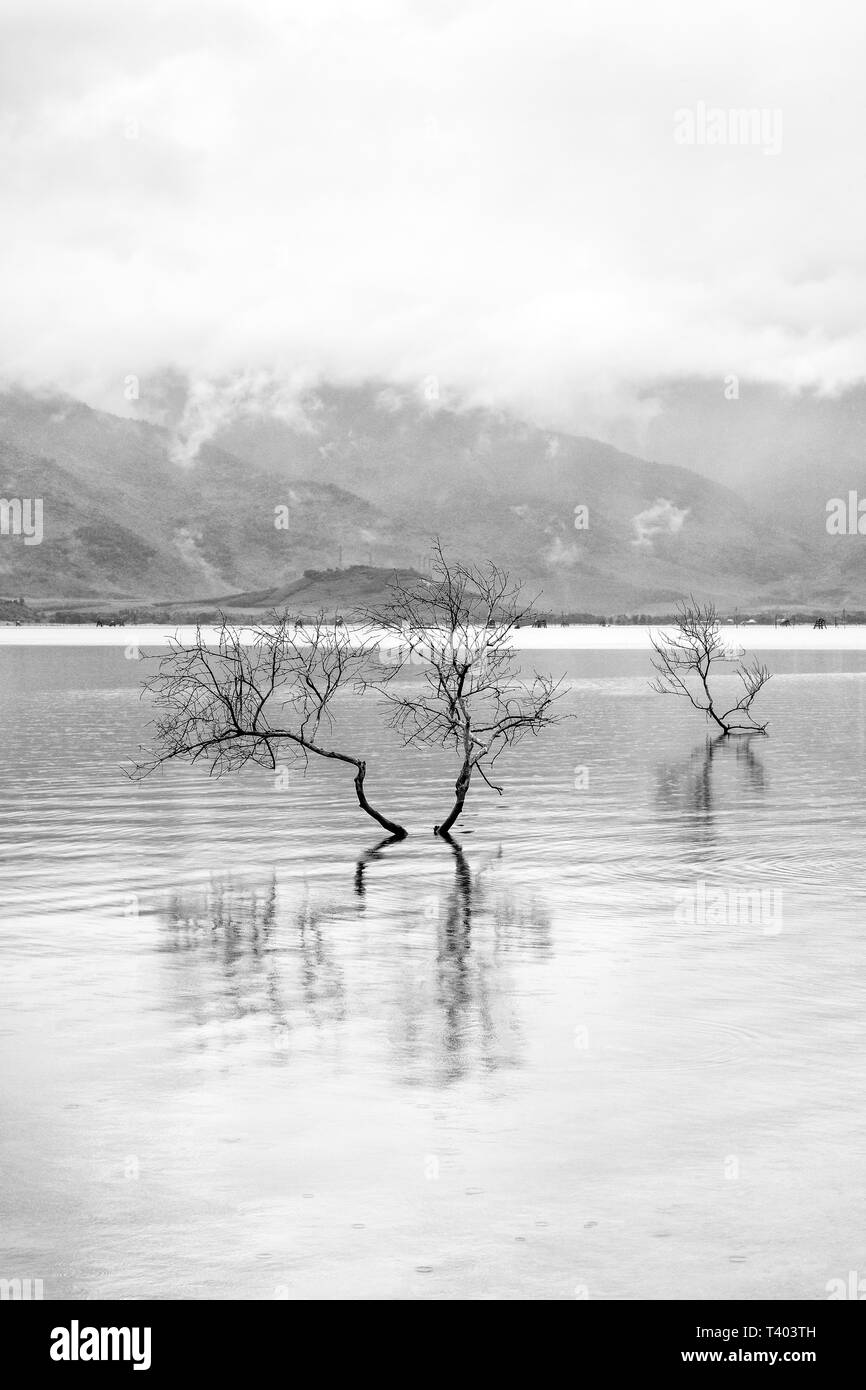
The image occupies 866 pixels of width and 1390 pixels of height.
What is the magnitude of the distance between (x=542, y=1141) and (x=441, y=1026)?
151 inches

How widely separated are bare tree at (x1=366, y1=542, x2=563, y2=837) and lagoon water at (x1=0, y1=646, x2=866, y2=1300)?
214cm

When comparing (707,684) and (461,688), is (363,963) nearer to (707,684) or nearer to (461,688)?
(461,688)

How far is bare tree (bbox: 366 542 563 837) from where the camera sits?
30.2 metres

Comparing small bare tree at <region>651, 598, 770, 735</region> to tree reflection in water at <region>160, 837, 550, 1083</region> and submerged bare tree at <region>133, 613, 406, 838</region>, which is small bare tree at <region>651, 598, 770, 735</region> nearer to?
submerged bare tree at <region>133, 613, 406, 838</region>

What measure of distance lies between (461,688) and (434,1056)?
16.0 metres

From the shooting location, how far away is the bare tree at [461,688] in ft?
98.9

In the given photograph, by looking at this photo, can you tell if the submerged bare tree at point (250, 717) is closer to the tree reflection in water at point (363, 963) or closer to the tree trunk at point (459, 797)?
the tree trunk at point (459, 797)

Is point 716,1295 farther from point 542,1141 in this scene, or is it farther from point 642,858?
point 642,858

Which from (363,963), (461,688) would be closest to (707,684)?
(461,688)

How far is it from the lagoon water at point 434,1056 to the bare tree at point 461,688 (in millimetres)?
2141

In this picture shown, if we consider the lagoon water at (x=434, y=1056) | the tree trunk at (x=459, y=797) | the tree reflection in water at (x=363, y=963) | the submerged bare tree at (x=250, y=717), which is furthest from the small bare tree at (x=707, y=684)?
the tree reflection in water at (x=363, y=963)

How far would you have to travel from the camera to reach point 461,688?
30578mm

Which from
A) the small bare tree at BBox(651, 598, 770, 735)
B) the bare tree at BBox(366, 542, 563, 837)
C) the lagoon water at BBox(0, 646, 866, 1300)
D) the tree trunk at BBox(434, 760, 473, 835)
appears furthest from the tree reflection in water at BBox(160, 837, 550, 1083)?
the small bare tree at BBox(651, 598, 770, 735)

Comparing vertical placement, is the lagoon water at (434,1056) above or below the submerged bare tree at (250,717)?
below
